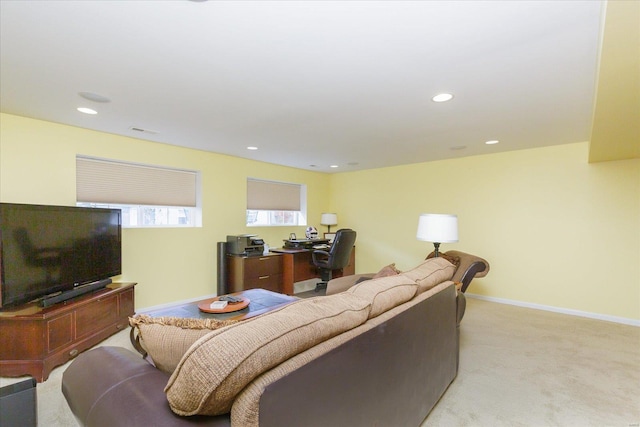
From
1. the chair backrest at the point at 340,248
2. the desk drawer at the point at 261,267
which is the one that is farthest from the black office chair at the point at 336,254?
the desk drawer at the point at 261,267

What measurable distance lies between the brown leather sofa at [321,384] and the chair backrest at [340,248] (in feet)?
9.26

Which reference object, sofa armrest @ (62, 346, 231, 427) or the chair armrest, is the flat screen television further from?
the chair armrest

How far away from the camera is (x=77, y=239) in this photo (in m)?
2.73

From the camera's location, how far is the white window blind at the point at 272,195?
204 inches

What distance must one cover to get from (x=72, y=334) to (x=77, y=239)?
32.5 inches

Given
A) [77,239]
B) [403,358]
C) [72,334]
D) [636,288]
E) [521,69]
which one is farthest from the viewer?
[636,288]

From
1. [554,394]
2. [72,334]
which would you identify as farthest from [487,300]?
[72,334]

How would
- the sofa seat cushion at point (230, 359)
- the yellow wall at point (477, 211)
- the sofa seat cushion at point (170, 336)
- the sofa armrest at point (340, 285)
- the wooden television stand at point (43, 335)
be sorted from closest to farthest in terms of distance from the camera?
the sofa seat cushion at point (230, 359)
the sofa seat cushion at point (170, 336)
the wooden television stand at point (43, 335)
the sofa armrest at point (340, 285)
the yellow wall at point (477, 211)

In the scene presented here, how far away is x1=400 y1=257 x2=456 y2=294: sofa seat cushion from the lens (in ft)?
6.01

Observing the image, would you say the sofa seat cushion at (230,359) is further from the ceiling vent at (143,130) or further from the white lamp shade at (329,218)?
the white lamp shade at (329,218)

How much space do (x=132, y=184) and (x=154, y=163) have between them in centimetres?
38

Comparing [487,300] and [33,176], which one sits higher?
[33,176]

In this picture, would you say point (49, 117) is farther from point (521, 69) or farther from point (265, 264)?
point (521, 69)

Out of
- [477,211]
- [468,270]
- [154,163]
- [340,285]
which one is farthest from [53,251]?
[477,211]
